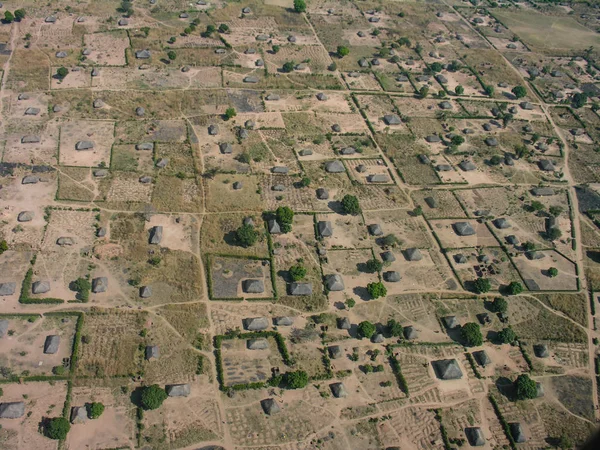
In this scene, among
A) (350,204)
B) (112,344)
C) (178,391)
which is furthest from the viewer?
(350,204)

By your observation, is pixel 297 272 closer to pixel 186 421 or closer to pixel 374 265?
pixel 374 265

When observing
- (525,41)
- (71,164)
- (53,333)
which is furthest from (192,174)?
(525,41)

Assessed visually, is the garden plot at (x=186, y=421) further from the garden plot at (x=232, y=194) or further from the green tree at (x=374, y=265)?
the garden plot at (x=232, y=194)

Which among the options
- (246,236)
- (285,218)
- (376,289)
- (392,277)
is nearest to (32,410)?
(246,236)

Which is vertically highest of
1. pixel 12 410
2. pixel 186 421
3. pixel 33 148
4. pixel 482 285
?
pixel 33 148

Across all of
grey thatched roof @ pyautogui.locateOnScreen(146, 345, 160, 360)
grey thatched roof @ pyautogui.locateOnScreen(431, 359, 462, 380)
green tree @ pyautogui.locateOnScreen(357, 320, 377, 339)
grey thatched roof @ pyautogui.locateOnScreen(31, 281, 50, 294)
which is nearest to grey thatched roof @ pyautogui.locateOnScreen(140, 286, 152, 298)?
grey thatched roof @ pyautogui.locateOnScreen(146, 345, 160, 360)
